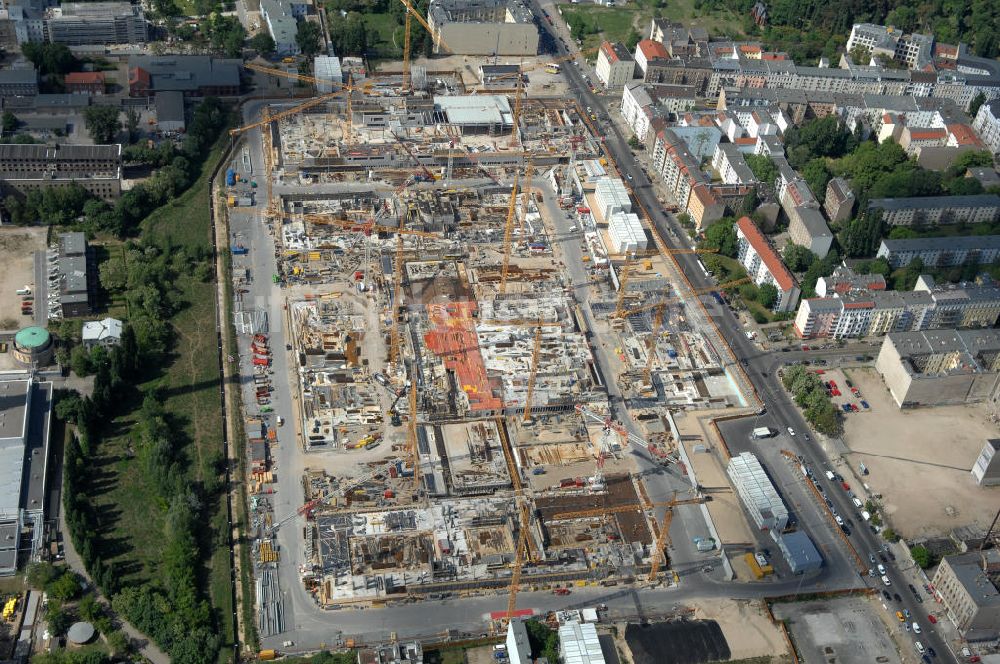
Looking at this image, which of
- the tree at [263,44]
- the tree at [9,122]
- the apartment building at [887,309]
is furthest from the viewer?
the tree at [263,44]

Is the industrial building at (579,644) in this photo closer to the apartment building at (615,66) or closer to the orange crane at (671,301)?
the orange crane at (671,301)

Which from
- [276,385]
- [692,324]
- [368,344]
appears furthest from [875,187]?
[276,385]

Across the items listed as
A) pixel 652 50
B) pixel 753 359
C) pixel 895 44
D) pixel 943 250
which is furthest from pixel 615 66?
pixel 753 359

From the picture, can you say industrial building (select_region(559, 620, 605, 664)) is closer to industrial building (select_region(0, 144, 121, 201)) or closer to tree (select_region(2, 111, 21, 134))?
industrial building (select_region(0, 144, 121, 201))

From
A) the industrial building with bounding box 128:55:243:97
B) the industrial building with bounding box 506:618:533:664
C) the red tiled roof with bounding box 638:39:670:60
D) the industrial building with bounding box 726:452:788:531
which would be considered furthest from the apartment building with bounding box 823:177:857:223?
the industrial building with bounding box 128:55:243:97

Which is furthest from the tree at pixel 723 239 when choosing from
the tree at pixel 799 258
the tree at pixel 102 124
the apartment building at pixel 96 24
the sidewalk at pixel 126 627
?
the apartment building at pixel 96 24

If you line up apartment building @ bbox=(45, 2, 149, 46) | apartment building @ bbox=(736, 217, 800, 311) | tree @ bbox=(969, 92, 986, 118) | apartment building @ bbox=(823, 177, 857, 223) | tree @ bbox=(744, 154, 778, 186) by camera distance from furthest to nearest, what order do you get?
tree @ bbox=(969, 92, 986, 118)
apartment building @ bbox=(45, 2, 149, 46)
tree @ bbox=(744, 154, 778, 186)
apartment building @ bbox=(823, 177, 857, 223)
apartment building @ bbox=(736, 217, 800, 311)

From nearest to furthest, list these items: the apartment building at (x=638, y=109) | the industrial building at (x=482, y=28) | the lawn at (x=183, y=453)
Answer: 1. the lawn at (x=183, y=453)
2. the apartment building at (x=638, y=109)
3. the industrial building at (x=482, y=28)
